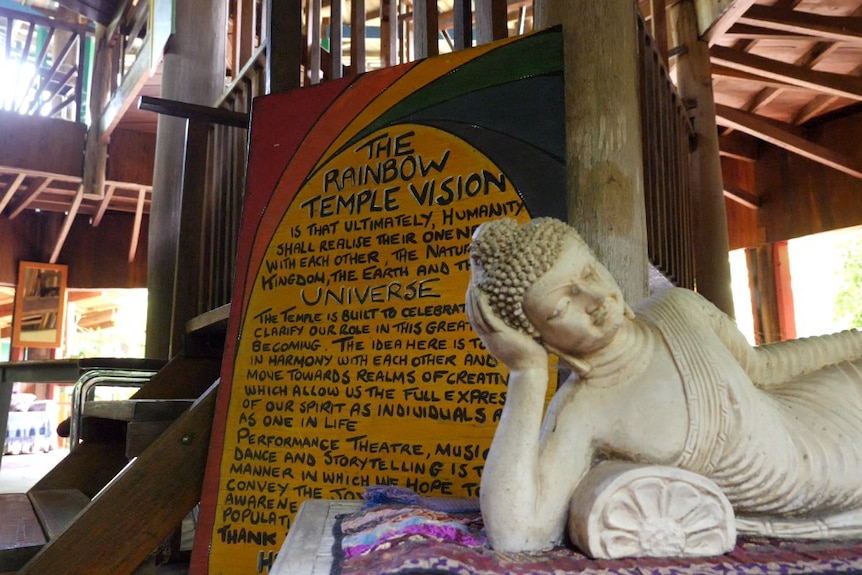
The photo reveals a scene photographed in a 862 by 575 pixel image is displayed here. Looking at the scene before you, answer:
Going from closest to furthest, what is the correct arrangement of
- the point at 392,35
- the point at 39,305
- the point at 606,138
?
the point at 606,138 < the point at 392,35 < the point at 39,305

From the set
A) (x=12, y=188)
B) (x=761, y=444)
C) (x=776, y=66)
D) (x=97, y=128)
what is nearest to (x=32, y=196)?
(x=12, y=188)

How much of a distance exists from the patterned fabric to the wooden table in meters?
0.02

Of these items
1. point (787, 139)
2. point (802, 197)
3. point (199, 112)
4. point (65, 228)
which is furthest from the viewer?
point (65, 228)

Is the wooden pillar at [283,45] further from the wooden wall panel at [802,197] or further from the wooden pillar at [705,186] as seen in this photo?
the wooden wall panel at [802,197]

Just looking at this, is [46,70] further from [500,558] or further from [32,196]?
[500,558]

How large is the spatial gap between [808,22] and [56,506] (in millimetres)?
4476

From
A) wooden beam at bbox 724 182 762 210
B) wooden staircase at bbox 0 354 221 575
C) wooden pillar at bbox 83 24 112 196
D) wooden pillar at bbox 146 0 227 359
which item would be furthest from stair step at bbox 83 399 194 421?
wooden beam at bbox 724 182 762 210

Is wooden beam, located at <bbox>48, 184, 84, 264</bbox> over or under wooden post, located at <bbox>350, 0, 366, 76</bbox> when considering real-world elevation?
over

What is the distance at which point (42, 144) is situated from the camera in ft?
20.4

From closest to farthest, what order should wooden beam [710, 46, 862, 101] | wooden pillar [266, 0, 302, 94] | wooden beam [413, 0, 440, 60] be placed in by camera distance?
wooden beam [413, 0, 440, 60] → wooden pillar [266, 0, 302, 94] → wooden beam [710, 46, 862, 101]

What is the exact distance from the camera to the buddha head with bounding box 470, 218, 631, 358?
989 mm

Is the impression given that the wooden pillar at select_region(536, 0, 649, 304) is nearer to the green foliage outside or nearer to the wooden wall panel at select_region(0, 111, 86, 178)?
the wooden wall panel at select_region(0, 111, 86, 178)

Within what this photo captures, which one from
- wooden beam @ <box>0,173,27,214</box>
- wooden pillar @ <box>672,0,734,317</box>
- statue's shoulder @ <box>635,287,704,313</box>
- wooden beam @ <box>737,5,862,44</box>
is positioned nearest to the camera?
statue's shoulder @ <box>635,287,704,313</box>

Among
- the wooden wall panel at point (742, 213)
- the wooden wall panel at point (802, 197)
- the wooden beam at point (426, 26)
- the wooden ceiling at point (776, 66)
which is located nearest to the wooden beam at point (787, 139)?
the wooden ceiling at point (776, 66)
